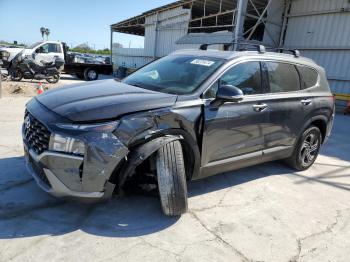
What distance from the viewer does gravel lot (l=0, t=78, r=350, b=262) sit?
105 inches

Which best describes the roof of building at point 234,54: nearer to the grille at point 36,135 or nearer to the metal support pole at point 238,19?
the grille at point 36,135

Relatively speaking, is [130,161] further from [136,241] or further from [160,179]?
[136,241]

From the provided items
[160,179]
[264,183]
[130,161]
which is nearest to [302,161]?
[264,183]

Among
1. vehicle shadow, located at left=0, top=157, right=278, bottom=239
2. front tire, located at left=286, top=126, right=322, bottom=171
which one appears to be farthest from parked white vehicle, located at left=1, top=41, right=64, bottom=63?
front tire, located at left=286, top=126, right=322, bottom=171

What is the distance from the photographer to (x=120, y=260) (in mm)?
2529

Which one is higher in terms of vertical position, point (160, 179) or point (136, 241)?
point (160, 179)

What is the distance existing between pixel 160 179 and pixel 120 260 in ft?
2.74

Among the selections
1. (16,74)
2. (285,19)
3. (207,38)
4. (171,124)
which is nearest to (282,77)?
(171,124)

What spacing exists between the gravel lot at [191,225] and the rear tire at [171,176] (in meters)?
0.23

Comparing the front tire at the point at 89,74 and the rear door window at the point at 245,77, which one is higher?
the rear door window at the point at 245,77

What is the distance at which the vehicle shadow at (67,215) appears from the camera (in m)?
2.88

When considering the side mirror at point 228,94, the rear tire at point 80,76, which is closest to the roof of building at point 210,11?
the rear tire at point 80,76

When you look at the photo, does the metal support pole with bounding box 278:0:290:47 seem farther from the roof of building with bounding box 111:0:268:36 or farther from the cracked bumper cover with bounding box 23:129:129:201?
the cracked bumper cover with bounding box 23:129:129:201

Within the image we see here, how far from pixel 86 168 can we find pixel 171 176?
32.4 inches
